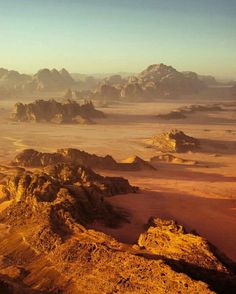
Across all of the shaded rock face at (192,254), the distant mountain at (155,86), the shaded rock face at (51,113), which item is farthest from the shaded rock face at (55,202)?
the distant mountain at (155,86)

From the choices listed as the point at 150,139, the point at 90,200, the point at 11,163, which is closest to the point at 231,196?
the point at 90,200

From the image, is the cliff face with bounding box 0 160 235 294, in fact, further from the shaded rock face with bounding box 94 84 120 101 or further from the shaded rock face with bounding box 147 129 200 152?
the shaded rock face with bounding box 94 84 120 101

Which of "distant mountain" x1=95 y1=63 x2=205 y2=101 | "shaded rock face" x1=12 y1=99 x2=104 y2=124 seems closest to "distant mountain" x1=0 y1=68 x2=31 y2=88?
"distant mountain" x1=95 y1=63 x2=205 y2=101

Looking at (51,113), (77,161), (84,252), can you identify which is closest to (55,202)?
(84,252)

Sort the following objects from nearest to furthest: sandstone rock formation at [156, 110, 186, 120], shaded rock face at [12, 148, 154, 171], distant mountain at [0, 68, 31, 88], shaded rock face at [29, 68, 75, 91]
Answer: shaded rock face at [12, 148, 154, 171] → sandstone rock formation at [156, 110, 186, 120] → shaded rock face at [29, 68, 75, 91] → distant mountain at [0, 68, 31, 88]

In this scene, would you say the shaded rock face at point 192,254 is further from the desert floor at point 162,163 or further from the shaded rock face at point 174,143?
the shaded rock face at point 174,143

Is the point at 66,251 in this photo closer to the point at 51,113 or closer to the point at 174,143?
the point at 174,143
